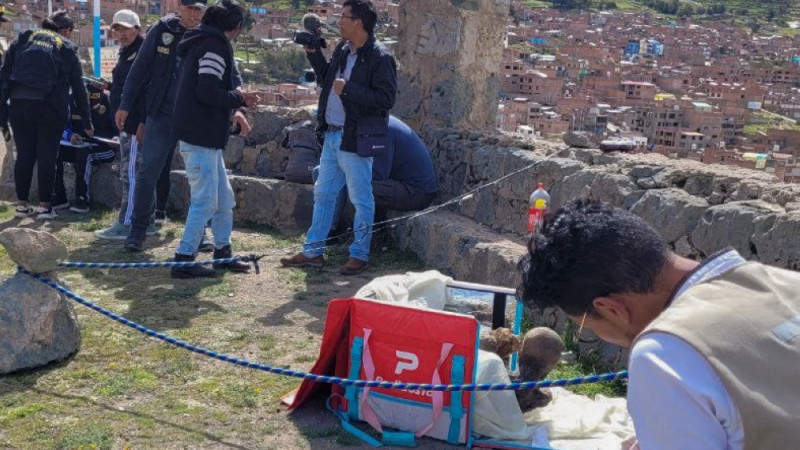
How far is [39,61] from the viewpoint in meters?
6.52

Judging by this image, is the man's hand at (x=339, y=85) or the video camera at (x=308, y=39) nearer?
the man's hand at (x=339, y=85)

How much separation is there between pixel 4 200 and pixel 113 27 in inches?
86.6

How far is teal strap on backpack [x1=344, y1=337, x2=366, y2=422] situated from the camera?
3.61 meters

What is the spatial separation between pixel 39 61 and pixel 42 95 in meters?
0.24

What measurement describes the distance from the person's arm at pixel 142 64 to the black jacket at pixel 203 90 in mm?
658

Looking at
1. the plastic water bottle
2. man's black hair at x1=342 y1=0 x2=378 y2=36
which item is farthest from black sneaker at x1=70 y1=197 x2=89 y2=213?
the plastic water bottle

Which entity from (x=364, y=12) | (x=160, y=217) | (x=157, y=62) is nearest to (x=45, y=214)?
(x=160, y=217)

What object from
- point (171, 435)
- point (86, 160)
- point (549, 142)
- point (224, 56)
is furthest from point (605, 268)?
point (86, 160)

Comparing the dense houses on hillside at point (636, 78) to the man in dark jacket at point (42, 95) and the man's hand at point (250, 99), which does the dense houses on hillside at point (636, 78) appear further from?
the man's hand at point (250, 99)

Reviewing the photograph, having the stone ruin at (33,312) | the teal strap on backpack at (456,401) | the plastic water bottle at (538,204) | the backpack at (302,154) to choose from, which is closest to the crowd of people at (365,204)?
the backpack at (302,154)

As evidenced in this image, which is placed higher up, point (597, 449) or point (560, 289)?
point (560, 289)

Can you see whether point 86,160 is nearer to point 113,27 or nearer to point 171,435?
point 113,27

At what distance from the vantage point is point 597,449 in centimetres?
337

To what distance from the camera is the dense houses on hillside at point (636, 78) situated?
11.4 m
